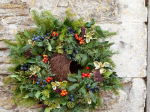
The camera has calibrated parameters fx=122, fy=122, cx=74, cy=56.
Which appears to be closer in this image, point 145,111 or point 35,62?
point 35,62

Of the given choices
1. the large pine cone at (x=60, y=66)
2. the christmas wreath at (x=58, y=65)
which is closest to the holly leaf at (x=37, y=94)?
the christmas wreath at (x=58, y=65)

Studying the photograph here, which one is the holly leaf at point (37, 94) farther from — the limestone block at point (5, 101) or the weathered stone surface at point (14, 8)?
the weathered stone surface at point (14, 8)

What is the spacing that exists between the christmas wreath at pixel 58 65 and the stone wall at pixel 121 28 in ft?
1.47

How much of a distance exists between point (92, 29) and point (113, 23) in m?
0.57

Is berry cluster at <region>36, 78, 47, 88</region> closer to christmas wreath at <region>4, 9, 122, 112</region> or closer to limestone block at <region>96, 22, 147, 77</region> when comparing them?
christmas wreath at <region>4, 9, 122, 112</region>

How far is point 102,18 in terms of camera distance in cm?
175

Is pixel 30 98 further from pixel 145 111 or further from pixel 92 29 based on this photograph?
pixel 145 111

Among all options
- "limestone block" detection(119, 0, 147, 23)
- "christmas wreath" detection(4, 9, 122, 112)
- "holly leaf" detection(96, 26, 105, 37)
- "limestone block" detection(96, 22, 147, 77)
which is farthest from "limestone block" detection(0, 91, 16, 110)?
"limestone block" detection(119, 0, 147, 23)

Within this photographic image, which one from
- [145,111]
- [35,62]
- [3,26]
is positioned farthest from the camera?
[145,111]

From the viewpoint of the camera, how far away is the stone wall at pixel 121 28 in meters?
1.71

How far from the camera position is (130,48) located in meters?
1.79

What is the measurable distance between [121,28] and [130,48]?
0.32m

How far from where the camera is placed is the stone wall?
1706 mm

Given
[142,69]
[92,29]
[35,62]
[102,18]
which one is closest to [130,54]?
[142,69]
